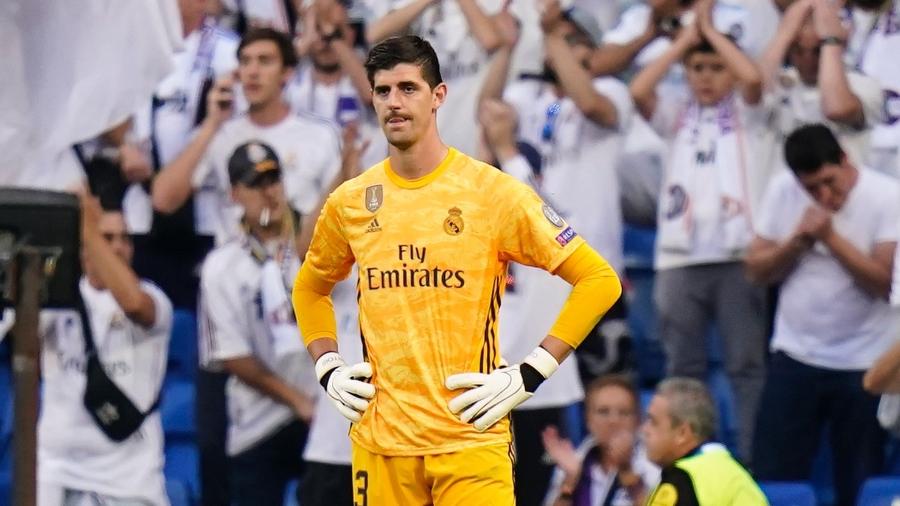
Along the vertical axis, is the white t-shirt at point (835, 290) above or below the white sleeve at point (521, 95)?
below

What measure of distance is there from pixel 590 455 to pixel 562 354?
2400mm

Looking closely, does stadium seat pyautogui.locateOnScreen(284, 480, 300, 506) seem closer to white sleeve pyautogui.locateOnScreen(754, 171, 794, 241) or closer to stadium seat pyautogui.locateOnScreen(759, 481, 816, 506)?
stadium seat pyautogui.locateOnScreen(759, 481, 816, 506)

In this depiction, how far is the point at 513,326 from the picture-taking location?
316 inches

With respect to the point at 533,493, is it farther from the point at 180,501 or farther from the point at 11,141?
the point at 11,141

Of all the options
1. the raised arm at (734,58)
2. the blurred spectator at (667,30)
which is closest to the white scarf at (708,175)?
the raised arm at (734,58)

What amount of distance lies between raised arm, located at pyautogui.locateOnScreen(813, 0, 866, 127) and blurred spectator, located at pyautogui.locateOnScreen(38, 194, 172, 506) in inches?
125

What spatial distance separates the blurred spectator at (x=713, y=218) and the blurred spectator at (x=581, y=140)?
0.27 metres

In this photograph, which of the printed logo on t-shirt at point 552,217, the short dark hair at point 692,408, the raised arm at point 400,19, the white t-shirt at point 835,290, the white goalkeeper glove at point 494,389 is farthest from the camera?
the raised arm at point 400,19

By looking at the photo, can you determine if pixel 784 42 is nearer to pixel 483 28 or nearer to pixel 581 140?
pixel 581 140

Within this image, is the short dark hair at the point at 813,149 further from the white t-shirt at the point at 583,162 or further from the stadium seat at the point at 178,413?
the stadium seat at the point at 178,413

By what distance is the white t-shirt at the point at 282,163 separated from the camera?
8.71 metres

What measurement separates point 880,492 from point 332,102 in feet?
11.6

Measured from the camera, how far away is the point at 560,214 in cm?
800

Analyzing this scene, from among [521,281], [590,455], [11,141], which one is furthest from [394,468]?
[521,281]
